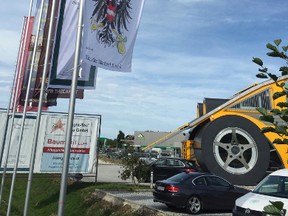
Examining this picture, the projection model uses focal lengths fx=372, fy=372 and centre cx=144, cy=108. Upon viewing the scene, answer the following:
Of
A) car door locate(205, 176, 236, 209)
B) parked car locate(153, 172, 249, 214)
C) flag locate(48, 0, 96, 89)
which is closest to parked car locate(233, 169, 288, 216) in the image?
parked car locate(153, 172, 249, 214)

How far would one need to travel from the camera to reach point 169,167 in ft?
71.6

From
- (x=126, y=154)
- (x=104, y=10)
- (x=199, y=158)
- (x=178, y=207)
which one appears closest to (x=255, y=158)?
(x=199, y=158)

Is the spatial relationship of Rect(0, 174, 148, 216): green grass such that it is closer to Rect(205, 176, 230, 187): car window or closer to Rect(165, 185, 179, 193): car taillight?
Rect(165, 185, 179, 193): car taillight

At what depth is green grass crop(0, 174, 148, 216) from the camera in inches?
563

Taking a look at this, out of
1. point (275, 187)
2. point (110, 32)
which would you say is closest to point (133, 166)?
point (275, 187)

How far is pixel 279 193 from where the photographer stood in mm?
9039

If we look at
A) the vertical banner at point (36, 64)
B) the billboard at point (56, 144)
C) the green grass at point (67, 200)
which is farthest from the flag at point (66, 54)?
the billboard at point (56, 144)

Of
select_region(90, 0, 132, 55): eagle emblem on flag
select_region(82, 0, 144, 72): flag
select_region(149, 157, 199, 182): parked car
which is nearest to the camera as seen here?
select_region(82, 0, 144, 72): flag

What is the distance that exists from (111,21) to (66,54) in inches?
77.9

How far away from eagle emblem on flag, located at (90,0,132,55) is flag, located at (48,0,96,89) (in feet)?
5.16

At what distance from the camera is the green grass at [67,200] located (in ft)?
47.0

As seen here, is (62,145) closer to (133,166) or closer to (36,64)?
(133,166)

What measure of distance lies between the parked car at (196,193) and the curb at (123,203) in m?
0.67

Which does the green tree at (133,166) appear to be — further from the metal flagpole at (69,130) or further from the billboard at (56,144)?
the metal flagpole at (69,130)
